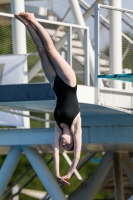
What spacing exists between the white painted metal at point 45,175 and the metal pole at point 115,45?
22.3 feet

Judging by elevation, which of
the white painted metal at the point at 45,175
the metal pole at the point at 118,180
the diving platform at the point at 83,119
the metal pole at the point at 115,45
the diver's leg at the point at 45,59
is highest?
the diver's leg at the point at 45,59

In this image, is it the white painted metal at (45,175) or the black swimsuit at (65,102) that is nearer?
the black swimsuit at (65,102)

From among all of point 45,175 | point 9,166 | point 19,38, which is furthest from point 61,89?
point 9,166

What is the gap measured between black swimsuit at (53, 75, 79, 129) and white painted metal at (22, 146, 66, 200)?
1611cm

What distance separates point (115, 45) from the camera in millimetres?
27188

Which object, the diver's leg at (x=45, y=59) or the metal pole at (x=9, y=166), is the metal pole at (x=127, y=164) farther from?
the diver's leg at (x=45, y=59)

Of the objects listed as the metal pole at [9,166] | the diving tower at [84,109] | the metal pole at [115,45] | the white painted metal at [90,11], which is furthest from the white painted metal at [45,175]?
the metal pole at [115,45]

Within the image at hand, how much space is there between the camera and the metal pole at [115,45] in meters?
27.0

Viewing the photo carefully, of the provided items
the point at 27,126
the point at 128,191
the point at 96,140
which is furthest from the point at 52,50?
the point at 128,191

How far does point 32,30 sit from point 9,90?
9918 mm

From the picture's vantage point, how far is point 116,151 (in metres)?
37.7

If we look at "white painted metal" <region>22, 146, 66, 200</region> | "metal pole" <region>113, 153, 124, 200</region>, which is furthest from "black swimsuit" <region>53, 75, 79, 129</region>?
"metal pole" <region>113, 153, 124, 200</region>

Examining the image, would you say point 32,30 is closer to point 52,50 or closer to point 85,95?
point 52,50

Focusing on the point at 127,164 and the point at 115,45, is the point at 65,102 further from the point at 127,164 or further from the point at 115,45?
the point at 127,164
